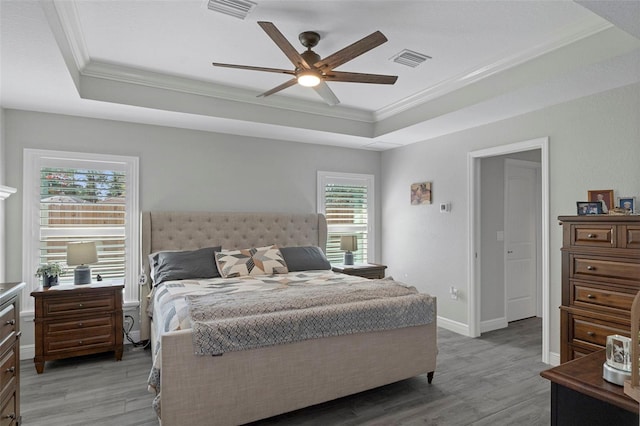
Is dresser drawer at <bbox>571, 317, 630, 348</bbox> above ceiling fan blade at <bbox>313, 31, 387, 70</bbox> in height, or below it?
below

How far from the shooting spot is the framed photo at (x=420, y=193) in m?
5.08

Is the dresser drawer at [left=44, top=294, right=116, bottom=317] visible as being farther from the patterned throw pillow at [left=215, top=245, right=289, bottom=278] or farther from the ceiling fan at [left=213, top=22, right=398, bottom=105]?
the ceiling fan at [left=213, top=22, right=398, bottom=105]

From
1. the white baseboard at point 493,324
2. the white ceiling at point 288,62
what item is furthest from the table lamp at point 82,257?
the white baseboard at point 493,324

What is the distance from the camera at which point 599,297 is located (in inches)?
112

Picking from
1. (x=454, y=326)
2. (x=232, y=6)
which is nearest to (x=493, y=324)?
(x=454, y=326)

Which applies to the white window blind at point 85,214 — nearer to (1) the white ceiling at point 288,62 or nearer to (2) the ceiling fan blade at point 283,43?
(1) the white ceiling at point 288,62

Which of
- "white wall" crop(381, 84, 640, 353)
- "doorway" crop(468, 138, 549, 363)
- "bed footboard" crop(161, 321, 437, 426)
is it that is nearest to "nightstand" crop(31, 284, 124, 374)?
"bed footboard" crop(161, 321, 437, 426)

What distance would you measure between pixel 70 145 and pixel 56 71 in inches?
52.7

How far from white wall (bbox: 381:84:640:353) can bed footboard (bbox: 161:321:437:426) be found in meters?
1.88

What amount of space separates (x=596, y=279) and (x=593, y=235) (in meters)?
0.35

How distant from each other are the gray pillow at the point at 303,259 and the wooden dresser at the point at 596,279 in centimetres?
256

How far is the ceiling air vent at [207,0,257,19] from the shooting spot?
2.43 m

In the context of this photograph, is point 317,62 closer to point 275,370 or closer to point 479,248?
point 275,370

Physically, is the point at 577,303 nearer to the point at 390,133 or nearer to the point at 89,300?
the point at 390,133
